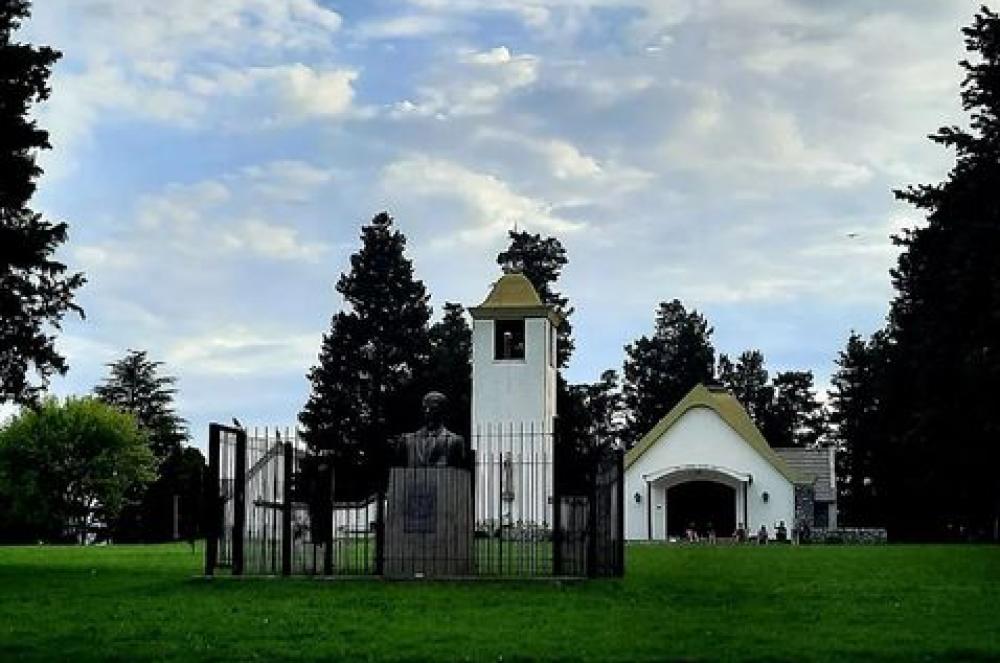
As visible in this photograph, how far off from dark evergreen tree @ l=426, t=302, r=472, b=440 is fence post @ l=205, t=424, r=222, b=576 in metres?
45.1

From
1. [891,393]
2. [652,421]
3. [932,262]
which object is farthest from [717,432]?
[652,421]

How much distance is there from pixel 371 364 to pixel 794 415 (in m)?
38.1

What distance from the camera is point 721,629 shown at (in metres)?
14.7

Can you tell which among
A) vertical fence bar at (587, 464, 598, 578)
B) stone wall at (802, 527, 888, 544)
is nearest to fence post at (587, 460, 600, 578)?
vertical fence bar at (587, 464, 598, 578)

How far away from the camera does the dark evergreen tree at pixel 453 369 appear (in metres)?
73.6

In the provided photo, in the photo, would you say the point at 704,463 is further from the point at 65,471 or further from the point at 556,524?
the point at 556,524

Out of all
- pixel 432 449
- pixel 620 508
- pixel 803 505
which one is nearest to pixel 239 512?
pixel 432 449

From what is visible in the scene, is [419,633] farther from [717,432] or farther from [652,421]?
→ [652,421]

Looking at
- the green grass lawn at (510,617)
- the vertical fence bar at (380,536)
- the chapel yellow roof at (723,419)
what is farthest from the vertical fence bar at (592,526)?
the chapel yellow roof at (723,419)

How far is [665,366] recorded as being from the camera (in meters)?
107

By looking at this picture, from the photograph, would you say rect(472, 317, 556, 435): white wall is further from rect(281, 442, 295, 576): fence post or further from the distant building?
rect(281, 442, 295, 576): fence post

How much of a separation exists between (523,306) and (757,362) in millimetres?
55365

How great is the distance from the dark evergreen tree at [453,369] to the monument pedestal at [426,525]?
45.5m

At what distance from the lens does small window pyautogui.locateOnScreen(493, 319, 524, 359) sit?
6062 centimetres
